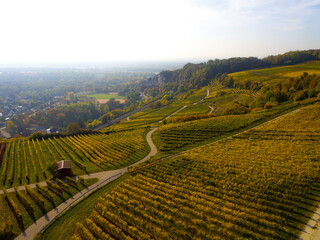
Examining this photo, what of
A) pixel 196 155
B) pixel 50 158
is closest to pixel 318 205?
pixel 196 155

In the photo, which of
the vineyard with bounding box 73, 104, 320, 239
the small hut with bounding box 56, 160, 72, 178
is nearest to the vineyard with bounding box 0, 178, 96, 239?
the small hut with bounding box 56, 160, 72, 178

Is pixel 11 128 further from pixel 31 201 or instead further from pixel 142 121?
pixel 31 201

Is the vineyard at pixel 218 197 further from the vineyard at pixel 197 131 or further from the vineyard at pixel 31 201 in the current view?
the vineyard at pixel 197 131

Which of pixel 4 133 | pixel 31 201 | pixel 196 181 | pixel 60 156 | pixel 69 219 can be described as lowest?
pixel 4 133

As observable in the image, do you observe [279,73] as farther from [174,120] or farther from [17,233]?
[17,233]

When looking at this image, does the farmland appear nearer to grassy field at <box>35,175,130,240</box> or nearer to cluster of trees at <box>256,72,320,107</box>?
grassy field at <box>35,175,130,240</box>

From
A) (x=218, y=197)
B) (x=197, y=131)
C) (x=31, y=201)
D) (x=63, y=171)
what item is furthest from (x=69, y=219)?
(x=197, y=131)
